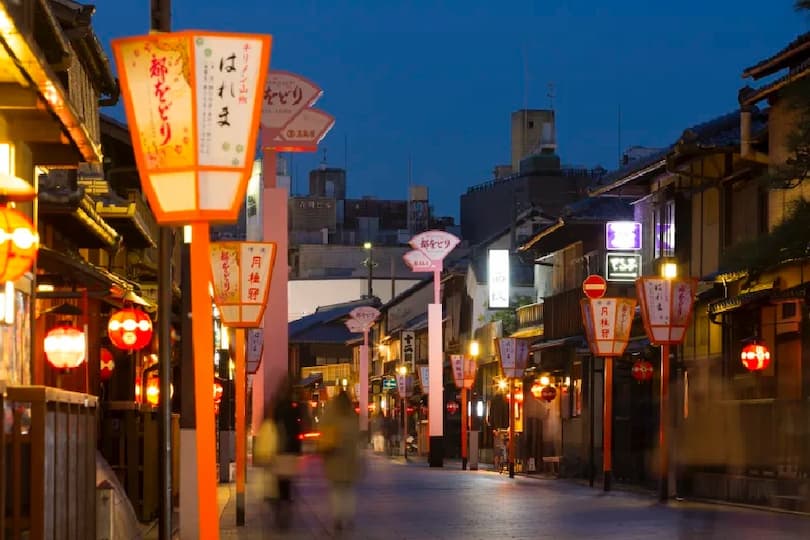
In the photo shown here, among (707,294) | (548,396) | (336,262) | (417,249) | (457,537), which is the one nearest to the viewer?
(457,537)

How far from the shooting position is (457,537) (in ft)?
65.5

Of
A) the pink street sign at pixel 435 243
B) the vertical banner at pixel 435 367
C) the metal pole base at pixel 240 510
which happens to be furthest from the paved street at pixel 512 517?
the pink street sign at pixel 435 243

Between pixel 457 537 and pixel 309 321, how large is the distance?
80.8 meters

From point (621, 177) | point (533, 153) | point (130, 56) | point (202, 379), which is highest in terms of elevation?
point (533, 153)

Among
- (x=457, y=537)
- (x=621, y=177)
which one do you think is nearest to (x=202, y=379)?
(x=457, y=537)

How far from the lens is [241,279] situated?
72.2 ft

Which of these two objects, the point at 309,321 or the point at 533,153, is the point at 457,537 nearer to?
the point at 533,153

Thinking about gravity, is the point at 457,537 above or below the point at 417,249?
below

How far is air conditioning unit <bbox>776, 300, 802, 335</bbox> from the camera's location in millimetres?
28328

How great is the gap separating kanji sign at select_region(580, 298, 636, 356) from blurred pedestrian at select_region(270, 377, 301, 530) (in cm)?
1109

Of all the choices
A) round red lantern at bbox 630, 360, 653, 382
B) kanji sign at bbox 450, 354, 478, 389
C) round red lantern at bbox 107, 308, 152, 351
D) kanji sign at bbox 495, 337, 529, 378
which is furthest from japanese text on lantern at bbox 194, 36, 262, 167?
kanji sign at bbox 450, 354, 478, 389

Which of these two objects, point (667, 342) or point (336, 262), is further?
point (336, 262)

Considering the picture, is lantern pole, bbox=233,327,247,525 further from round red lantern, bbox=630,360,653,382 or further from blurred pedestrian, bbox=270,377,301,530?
round red lantern, bbox=630,360,653,382

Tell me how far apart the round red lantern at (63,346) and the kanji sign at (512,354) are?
85.3ft
